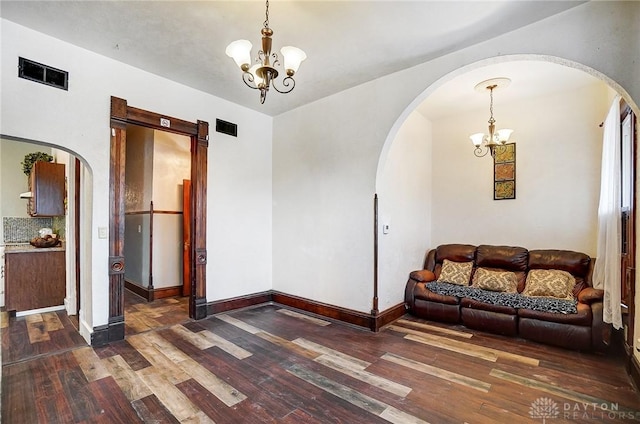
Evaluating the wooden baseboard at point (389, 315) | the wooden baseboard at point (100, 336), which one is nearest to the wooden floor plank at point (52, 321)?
the wooden baseboard at point (100, 336)

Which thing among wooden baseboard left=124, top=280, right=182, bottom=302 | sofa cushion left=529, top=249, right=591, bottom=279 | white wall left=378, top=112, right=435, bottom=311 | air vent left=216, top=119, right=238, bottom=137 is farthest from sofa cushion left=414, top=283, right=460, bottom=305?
wooden baseboard left=124, top=280, right=182, bottom=302

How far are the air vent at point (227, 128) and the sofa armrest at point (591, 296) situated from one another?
4.70 metres

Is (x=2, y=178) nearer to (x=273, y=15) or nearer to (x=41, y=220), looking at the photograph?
(x=41, y=220)

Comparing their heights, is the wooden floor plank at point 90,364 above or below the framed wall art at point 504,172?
below

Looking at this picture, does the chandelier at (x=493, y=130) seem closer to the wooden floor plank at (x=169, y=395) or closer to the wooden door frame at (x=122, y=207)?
the wooden door frame at (x=122, y=207)

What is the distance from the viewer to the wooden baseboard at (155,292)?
4.95 m

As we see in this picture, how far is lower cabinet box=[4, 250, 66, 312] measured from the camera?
404 cm

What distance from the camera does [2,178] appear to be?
569 cm

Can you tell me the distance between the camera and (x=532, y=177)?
4363mm

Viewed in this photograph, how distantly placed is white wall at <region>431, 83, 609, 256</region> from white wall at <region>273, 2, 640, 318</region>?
11cm

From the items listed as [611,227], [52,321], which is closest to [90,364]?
[52,321]

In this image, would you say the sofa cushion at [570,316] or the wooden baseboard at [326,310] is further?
the wooden baseboard at [326,310]

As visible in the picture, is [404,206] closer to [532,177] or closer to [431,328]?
[431,328]

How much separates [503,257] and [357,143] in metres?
2.59
